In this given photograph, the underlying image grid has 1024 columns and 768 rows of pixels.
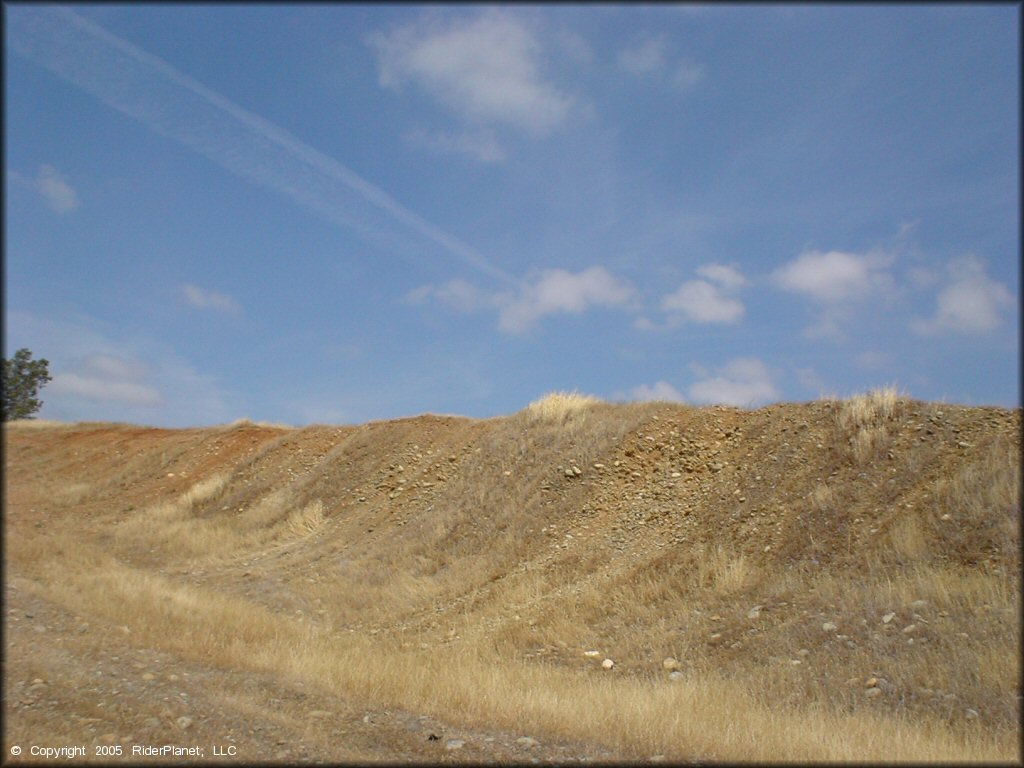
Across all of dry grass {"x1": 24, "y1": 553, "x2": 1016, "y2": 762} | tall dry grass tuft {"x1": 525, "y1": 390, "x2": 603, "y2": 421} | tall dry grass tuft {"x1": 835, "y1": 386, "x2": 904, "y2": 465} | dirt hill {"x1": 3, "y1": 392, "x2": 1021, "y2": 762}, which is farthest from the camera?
tall dry grass tuft {"x1": 525, "y1": 390, "x2": 603, "y2": 421}

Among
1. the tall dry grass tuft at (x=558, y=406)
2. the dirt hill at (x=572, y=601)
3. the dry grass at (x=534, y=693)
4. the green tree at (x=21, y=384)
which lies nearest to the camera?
the green tree at (x=21, y=384)

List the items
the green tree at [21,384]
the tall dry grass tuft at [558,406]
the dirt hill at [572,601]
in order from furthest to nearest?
the tall dry grass tuft at [558,406] → the dirt hill at [572,601] → the green tree at [21,384]

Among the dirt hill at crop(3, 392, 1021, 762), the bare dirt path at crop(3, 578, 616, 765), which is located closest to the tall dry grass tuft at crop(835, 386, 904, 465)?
the dirt hill at crop(3, 392, 1021, 762)

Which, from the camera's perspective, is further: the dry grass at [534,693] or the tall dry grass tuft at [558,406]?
the tall dry grass tuft at [558,406]

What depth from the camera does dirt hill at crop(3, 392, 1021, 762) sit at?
648 cm

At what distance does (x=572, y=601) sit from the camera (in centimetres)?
1235

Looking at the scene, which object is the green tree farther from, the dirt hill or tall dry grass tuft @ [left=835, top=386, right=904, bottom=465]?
tall dry grass tuft @ [left=835, top=386, right=904, bottom=465]

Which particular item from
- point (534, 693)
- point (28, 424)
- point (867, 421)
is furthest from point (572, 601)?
point (28, 424)

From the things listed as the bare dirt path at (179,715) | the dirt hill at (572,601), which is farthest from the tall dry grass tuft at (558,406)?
the bare dirt path at (179,715)

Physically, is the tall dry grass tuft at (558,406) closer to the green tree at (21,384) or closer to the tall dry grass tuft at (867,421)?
the tall dry grass tuft at (867,421)

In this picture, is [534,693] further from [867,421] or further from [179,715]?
[867,421]

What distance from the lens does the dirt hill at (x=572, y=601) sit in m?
6.48

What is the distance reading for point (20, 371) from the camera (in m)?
4.37

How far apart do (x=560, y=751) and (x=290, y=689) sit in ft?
11.0
